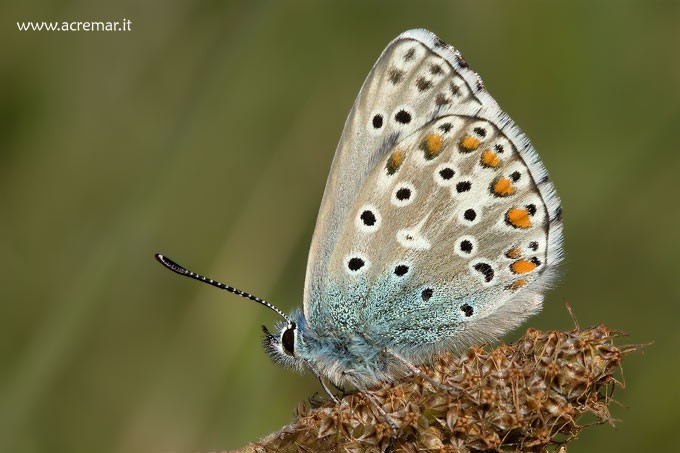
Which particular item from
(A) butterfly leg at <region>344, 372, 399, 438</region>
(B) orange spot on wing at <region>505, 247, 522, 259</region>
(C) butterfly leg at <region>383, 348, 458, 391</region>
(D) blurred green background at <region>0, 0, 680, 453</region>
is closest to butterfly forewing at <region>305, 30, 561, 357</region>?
(B) orange spot on wing at <region>505, 247, 522, 259</region>

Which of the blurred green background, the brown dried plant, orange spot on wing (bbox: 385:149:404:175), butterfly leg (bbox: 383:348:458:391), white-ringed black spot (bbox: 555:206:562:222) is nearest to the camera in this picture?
the brown dried plant

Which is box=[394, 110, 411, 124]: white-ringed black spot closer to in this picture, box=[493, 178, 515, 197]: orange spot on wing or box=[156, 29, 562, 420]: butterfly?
box=[156, 29, 562, 420]: butterfly

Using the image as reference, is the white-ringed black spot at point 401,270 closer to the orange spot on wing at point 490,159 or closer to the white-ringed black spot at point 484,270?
the white-ringed black spot at point 484,270

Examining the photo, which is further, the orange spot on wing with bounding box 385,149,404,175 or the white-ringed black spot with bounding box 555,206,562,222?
the orange spot on wing with bounding box 385,149,404,175

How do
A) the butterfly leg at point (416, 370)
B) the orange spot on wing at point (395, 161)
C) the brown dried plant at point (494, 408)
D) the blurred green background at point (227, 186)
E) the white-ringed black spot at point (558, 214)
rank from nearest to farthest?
the brown dried plant at point (494, 408), the butterfly leg at point (416, 370), the white-ringed black spot at point (558, 214), the orange spot on wing at point (395, 161), the blurred green background at point (227, 186)

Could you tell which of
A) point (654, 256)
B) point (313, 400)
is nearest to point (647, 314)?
point (654, 256)

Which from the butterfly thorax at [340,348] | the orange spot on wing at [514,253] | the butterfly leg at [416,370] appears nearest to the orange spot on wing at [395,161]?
the orange spot on wing at [514,253]
